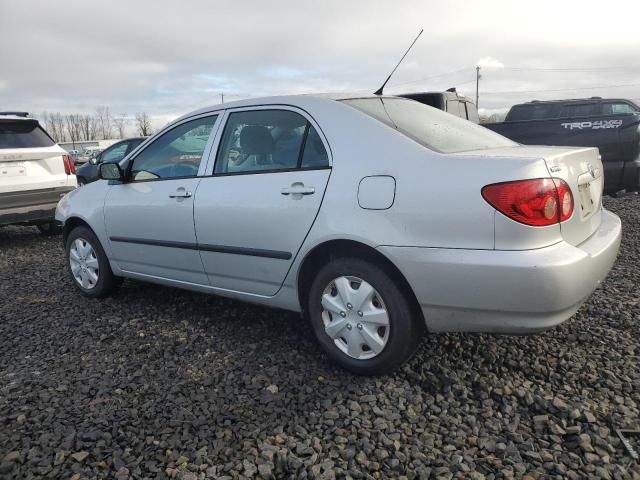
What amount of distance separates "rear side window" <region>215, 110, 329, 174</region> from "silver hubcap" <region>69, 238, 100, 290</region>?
171 cm

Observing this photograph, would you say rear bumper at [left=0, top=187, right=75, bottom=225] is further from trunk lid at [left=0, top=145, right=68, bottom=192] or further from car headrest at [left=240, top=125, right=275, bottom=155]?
car headrest at [left=240, top=125, right=275, bottom=155]

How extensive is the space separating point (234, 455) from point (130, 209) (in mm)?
2247

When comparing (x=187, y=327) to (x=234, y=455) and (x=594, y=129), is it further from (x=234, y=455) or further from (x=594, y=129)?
(x=594, y=129)

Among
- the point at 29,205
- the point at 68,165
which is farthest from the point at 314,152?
the point at 68,165

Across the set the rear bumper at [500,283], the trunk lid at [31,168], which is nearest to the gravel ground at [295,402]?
the rear bumper at [500,283]

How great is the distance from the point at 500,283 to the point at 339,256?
2.81 feet

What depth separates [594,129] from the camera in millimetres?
5996

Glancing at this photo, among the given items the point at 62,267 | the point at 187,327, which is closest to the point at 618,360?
the point at 187,327

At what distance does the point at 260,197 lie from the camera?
300cm

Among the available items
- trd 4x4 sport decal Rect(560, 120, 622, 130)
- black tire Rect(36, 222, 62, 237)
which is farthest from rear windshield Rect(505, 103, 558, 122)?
black tire Rect(36, 222, 62, 237)

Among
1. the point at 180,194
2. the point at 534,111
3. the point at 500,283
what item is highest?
A: the point at 534,111

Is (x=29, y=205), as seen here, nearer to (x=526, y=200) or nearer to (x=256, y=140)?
(x=256, y=140)

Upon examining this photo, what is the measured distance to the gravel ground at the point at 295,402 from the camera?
7.04 feet

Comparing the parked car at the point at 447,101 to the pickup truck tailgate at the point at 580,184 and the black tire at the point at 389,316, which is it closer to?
the pickup truck tailgate at the point at 580,184
